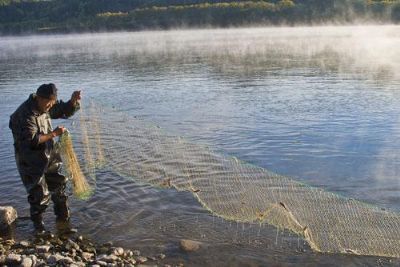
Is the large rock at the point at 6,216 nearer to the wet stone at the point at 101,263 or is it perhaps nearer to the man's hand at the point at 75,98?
the man's hand at the point at 75,98

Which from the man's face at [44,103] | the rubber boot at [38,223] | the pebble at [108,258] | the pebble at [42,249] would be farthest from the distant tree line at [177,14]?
the pebble at [42,249]

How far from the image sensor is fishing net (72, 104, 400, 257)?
28.2 feet

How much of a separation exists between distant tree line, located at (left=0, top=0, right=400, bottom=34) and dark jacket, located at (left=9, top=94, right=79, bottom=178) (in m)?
98.3

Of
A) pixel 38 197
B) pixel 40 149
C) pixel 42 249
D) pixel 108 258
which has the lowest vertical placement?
pixel 108 258

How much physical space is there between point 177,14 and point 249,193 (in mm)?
121629

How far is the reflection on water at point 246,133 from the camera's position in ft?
29.8

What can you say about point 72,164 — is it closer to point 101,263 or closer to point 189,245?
point 101,263

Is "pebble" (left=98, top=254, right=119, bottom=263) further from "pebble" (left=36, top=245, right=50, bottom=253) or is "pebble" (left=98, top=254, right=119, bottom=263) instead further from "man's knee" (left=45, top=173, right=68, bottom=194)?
"man's knee" (left=45, top=173, right=68, bottom=194)

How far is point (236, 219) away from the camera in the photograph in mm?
9250

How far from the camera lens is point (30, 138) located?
26.9 feet

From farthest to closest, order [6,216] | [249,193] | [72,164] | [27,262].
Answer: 1. [249,193]
2. [72,164]
3. [6,216]
4. [27,262]

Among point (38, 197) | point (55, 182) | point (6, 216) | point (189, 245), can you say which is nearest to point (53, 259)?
point (38, 197)

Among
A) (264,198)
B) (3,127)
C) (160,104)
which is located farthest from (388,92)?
(3,127)

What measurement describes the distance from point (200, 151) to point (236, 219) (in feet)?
15.1
